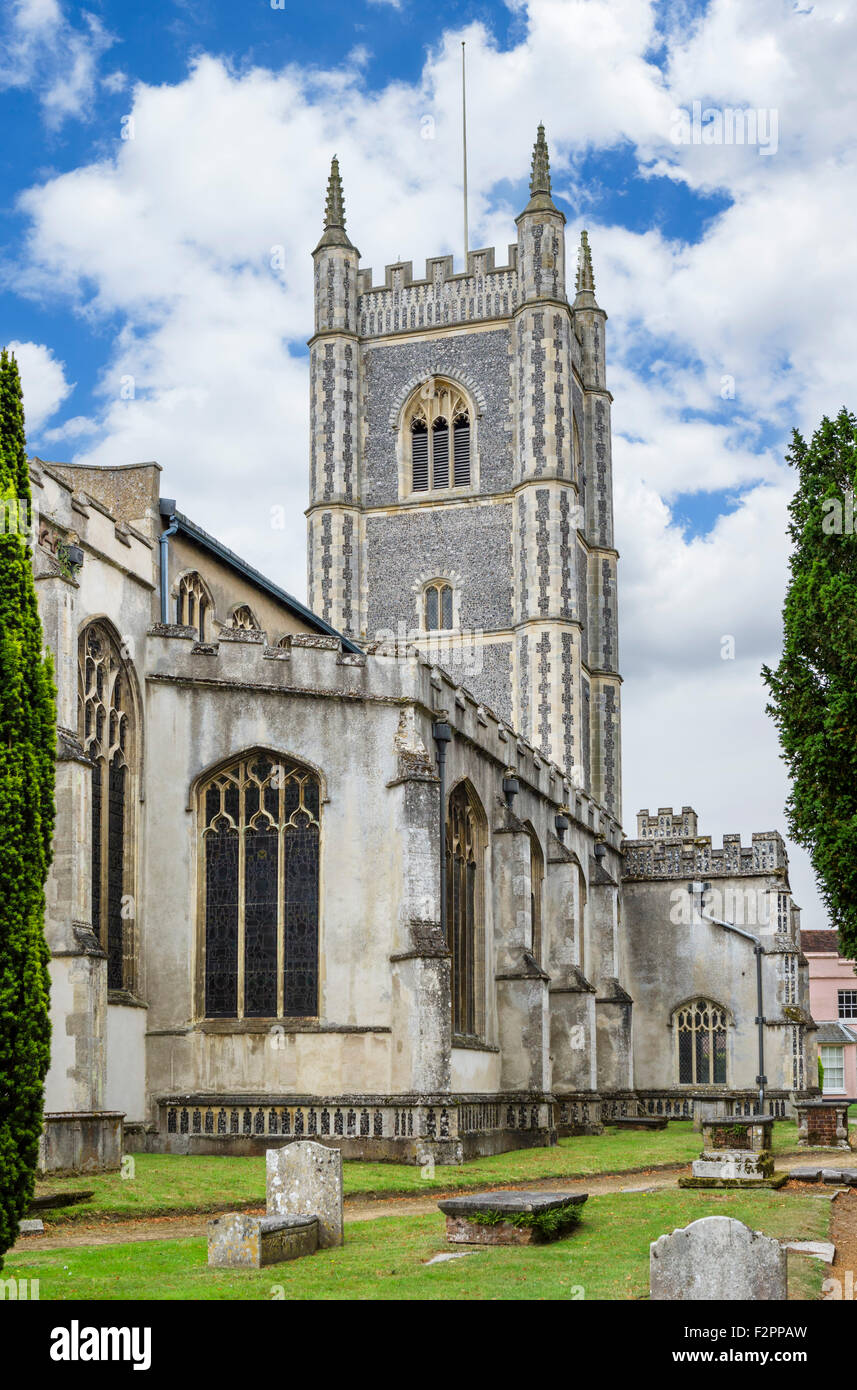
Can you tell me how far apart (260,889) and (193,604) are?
6.59 metres

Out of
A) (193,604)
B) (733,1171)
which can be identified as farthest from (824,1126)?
(193,604)

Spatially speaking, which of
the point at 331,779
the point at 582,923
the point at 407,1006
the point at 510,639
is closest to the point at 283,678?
the point at 331,779

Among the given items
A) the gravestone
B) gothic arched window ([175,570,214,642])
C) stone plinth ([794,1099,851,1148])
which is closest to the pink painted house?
stone plinth ([794,1099,851,1148])

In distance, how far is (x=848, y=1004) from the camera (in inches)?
2522

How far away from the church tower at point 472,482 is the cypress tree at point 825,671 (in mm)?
30040

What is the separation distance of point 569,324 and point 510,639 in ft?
38.5

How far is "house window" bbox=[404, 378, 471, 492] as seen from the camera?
184 feet

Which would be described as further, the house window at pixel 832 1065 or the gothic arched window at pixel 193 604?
the house window at pixel 832 1065

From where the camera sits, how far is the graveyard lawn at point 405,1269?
397 inches

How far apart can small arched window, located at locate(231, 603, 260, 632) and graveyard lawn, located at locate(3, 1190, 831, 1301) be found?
1648 cm

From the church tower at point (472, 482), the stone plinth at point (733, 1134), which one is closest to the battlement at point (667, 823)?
the church tower at point (472, 482)

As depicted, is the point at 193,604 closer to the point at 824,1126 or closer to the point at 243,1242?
the point at 824,1126

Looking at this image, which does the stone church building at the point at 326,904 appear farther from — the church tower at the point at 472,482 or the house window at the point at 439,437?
the house window at the point at 439,437

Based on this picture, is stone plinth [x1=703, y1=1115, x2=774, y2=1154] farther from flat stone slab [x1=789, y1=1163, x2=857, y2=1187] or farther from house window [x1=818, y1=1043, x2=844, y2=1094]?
house window [x1=818, y1=1043, x2=844, y2=1094]
